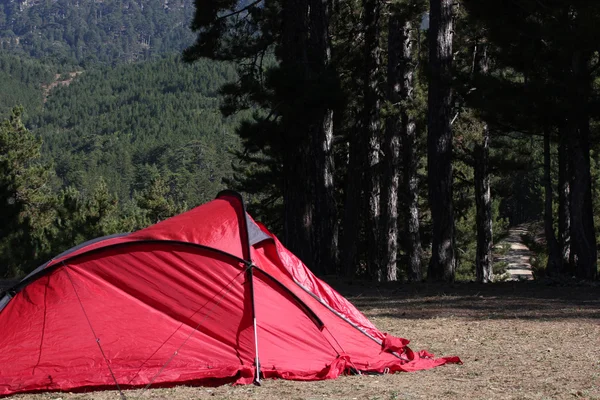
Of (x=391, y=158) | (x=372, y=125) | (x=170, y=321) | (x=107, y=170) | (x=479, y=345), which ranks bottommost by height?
(x=479, y=345)

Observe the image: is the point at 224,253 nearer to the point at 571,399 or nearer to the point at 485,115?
the point at 571,399

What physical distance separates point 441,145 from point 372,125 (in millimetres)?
4310

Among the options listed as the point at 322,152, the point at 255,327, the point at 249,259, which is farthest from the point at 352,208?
the point at 255,327

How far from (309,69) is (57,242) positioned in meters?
17.0

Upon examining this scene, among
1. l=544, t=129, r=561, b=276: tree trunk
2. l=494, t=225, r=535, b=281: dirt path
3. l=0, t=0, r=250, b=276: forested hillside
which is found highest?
l=0, t=0, r=250, b=276: forested hillside

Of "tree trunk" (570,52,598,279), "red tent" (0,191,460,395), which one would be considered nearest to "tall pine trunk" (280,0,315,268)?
"tree trunk" (570,52,598,279)

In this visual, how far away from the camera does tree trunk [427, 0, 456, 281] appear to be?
40.2 ft

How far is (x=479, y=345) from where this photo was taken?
6.93 metres

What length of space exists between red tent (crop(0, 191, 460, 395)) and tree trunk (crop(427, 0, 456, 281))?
632cm

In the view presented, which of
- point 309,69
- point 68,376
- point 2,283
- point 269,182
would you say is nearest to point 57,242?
point 269,182

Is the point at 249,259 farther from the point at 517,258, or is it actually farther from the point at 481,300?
the point at 517,258

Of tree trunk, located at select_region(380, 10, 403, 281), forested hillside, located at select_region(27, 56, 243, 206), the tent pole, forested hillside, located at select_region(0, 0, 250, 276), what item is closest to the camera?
the tent pole

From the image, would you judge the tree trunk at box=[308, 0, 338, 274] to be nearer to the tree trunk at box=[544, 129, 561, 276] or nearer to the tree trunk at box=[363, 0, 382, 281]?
the tree trunk at box=[363, 0, 382, 281]

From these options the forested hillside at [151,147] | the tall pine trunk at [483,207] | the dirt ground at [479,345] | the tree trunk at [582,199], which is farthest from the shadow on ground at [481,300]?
the forested hillside at [151,147]
